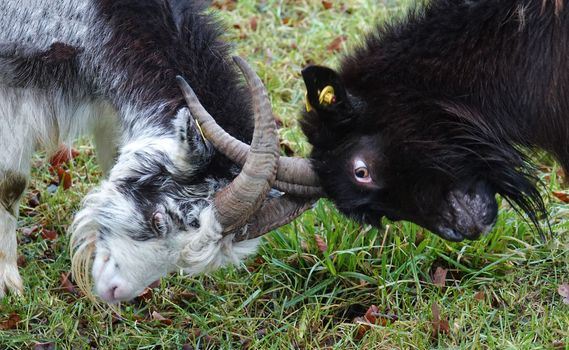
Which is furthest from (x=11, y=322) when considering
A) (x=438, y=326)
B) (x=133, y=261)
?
(x=438, y=326)

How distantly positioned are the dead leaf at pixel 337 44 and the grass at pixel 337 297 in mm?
2436

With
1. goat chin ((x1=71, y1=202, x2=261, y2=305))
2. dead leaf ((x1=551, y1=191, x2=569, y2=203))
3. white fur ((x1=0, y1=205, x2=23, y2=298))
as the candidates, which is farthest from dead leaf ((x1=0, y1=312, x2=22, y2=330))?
dead leaf ((x1=551, y1=191, x2=569, y2=203))

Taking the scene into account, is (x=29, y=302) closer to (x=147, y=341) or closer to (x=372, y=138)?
(x=147, y=341)

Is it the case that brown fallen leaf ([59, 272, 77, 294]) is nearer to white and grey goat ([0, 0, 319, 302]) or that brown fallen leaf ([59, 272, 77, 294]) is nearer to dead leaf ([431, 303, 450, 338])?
white and grey goat ([0, 0, 319, 302])

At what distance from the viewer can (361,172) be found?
4.80 metres

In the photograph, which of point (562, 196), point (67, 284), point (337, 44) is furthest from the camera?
point (337, 44)

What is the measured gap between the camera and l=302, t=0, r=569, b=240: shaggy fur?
15.6 ft

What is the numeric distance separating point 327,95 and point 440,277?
4.98ft

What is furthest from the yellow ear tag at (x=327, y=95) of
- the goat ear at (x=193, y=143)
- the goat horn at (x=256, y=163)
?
the goat ear at (x=193, y=143)

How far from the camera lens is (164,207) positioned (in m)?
5.07

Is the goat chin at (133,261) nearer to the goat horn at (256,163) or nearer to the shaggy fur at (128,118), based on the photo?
the shaggy fur at (128,118)

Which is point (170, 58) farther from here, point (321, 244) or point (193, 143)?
point (321, 244)

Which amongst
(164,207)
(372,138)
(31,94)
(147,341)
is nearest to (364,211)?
(372,138)

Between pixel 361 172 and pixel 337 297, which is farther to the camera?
pixel 337 297
